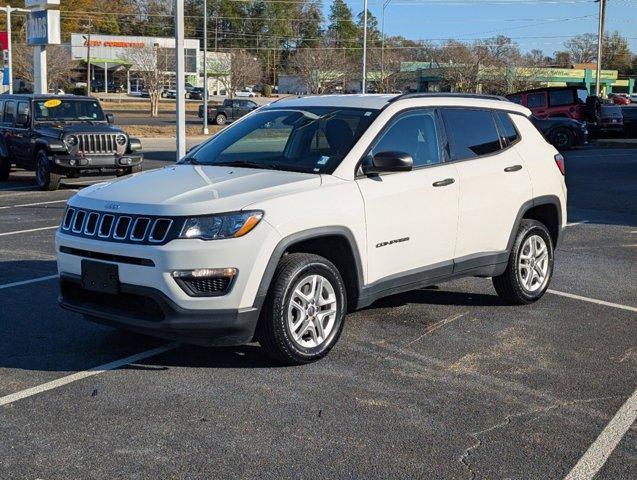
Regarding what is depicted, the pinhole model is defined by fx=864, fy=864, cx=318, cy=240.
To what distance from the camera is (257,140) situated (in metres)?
6.86

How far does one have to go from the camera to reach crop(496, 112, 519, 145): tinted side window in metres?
7.56

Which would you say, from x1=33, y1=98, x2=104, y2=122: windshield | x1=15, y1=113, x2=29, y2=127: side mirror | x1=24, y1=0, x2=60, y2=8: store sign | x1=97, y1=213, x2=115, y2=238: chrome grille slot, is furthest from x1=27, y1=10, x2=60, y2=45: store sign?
x1=97, y1=213, x2=115, y2=238: chrome grille slot

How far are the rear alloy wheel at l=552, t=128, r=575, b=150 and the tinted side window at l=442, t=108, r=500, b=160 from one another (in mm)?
22727

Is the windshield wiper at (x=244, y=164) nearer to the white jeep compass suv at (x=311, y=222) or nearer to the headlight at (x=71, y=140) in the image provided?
the white jeep compass suv at (x=311, y=222)

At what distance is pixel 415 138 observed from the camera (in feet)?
21.9

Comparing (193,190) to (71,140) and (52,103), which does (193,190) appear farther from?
(52,103)

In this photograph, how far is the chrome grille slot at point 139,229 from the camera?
17.6 ft

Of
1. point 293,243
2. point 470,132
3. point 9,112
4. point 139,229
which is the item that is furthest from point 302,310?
point 9,112

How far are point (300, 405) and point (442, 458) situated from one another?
1.03m

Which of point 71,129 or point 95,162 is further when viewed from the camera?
point 71,129

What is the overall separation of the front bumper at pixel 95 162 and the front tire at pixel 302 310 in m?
11.7

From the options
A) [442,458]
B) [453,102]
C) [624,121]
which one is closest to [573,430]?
[442,458]

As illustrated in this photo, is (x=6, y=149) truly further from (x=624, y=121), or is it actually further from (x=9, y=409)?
(x=624, y=121)

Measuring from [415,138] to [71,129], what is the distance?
11.8 metres
